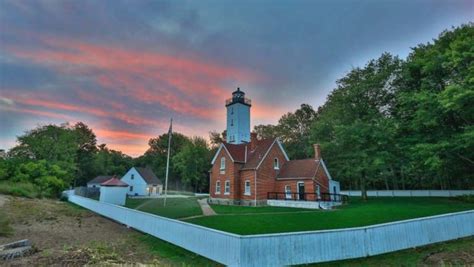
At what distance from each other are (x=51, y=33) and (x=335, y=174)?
36588 millimetres

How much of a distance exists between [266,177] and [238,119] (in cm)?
1275

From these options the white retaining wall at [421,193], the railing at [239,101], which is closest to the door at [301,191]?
the railing at [239,101]

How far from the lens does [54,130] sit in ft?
151

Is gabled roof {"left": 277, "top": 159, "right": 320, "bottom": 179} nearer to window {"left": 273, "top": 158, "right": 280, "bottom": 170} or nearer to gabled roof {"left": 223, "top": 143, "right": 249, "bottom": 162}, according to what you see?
window {"left": 273, "top": 158, "right": 280, "bottom": 170}

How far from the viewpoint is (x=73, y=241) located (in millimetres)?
11406

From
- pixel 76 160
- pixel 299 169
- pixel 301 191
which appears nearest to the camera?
pixel 301 191

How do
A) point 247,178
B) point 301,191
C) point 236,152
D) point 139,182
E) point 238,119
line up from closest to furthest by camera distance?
1. point 301,191
2. point 247,178
3. point 236,152
4. point 238,119
5. point 139,182

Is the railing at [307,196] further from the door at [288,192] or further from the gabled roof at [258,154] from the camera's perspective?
the gabled roof at [258,154]

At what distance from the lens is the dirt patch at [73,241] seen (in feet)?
28.1

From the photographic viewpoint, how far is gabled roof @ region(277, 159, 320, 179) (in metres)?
25.1

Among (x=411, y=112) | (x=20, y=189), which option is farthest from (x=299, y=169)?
(x=20, y=189)

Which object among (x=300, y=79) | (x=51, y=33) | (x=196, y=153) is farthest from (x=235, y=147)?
(x=196, y=153)

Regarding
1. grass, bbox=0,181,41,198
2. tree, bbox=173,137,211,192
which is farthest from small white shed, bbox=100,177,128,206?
tree, bbox=173,137,211,192

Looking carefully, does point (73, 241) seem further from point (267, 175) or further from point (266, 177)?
point (267, 175)
